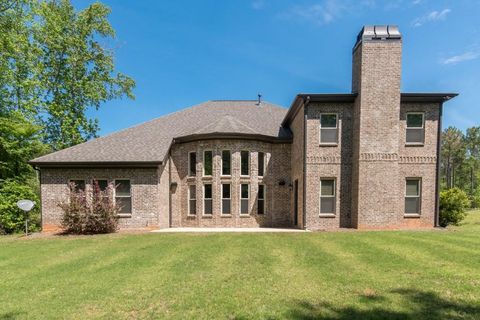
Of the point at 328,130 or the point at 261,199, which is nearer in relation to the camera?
the point at 328,130

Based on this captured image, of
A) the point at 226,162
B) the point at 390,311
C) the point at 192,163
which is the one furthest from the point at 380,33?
the point at 390,311

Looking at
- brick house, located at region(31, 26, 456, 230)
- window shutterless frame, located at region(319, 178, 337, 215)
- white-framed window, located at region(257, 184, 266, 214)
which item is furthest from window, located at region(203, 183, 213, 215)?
window shutterless frame, located at region(319, 178, 337, 215)

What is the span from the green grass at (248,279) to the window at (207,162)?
5457 mm

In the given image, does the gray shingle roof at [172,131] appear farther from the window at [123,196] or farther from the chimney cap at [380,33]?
the chimney cap at [380,33]

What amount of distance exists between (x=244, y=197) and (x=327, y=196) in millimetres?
4471

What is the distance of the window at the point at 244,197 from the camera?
1438 cm

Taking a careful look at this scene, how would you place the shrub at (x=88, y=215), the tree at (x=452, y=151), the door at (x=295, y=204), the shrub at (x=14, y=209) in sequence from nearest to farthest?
the shrub at (x=88, y=215), the shrub at (x=14, y=209), the door at (x=295, y=204), the tree at (x=452, y=151)

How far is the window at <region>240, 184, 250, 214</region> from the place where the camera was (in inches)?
566

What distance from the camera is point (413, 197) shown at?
12.4 metres

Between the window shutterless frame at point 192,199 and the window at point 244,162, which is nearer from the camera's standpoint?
the window at point 244,162

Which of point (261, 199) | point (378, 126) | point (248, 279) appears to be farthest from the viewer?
point (261, 199)

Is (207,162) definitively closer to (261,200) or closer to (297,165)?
(261,200)

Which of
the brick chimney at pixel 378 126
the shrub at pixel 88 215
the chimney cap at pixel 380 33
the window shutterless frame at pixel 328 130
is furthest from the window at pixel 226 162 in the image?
the chimney cap at pixel 380 33

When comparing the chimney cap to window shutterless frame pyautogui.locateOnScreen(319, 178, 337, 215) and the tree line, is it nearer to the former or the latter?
window shutterless frame pyautogui.locateOnScreen(319, 178, 337, 215)
